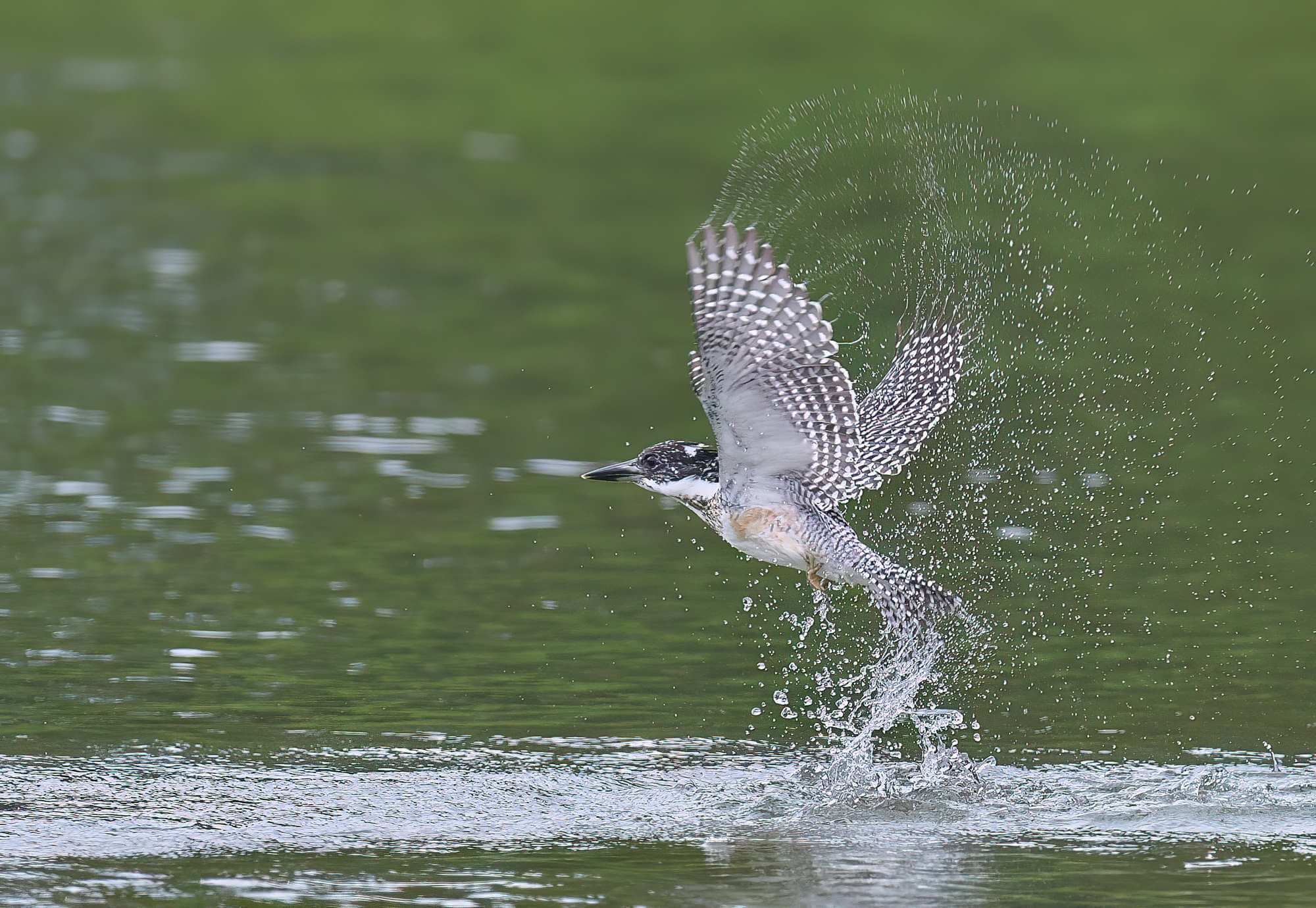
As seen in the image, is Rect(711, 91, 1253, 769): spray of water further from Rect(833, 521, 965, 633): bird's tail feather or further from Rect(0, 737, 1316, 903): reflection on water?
Rect(0, 737, 1316, 903): reflection on water

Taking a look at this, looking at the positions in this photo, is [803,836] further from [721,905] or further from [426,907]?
[426,907]

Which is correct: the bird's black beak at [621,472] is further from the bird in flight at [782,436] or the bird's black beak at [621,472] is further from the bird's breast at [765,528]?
the bird's breast at [765,528]

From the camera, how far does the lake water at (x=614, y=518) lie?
26.3ft

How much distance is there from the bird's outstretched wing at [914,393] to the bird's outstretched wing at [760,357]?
1004 millimetres

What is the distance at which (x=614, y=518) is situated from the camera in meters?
12.8

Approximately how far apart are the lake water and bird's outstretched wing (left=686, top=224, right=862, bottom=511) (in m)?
1.15

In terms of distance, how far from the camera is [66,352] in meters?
16.2

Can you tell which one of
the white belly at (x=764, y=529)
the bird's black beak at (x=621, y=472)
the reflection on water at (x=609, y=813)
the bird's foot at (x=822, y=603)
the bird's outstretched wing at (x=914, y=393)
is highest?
the bird's outstretched wing at (x=914, y=393)

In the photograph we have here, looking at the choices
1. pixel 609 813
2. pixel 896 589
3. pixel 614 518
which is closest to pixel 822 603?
pixel 896 589

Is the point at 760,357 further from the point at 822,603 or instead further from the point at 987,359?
the point at 987,359

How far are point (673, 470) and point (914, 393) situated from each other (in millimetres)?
1413

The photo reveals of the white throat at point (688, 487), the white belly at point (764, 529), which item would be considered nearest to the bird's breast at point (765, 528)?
the white belly at point (764, 529)

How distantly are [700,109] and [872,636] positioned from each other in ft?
46.9

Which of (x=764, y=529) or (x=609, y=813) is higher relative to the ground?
(x=764, y=529)
